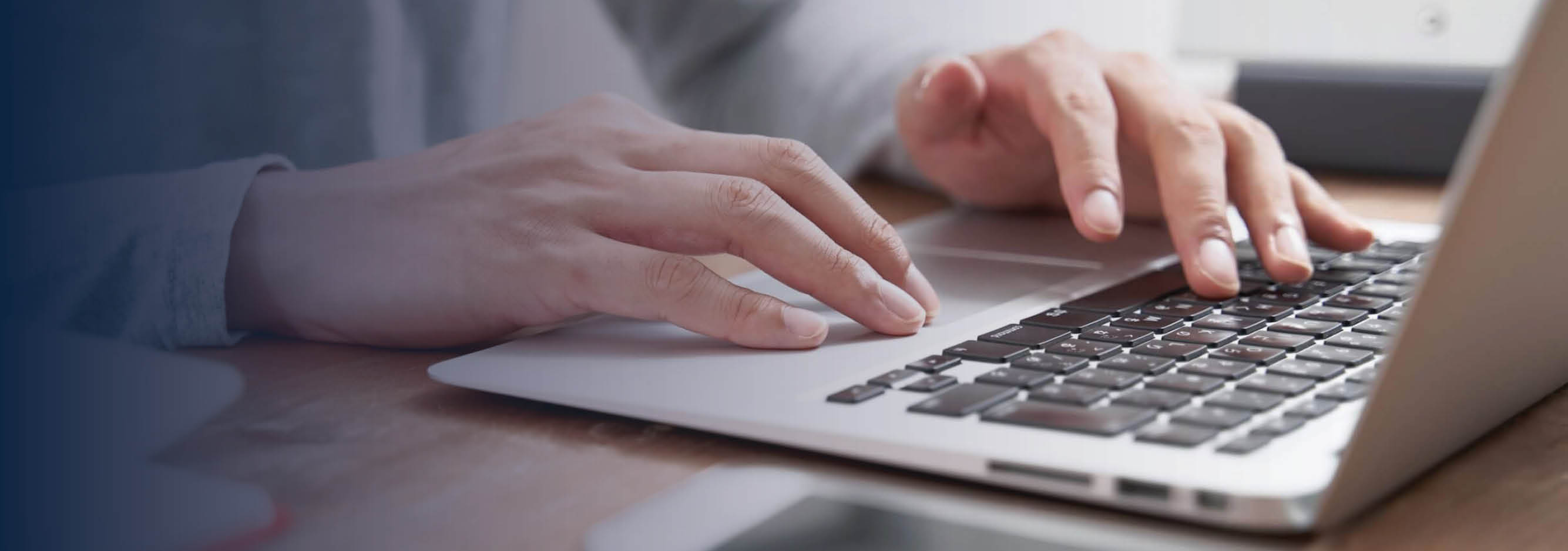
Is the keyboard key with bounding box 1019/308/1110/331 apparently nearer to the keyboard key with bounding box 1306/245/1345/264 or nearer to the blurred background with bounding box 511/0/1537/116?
the keyboard key with bounding box 1306/245/1345/264

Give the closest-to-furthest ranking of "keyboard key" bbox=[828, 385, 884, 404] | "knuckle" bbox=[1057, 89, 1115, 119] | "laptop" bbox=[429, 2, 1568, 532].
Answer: "laptop" bbox=[429, 2, 1568, 532]
"keyboard key" bbox=[828, 385, 884, 404]
"knuckle" bbox=[1057, 89, 1115, 119]

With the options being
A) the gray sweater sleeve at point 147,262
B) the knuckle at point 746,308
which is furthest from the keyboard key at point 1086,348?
the gray sweater sleeve at point 147,262

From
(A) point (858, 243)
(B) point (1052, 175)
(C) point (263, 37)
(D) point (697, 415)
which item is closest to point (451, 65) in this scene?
(C) point (263, 37)

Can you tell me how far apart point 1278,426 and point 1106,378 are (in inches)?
2.4

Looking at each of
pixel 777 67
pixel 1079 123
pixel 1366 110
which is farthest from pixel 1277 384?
pixel 777 67

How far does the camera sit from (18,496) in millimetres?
311

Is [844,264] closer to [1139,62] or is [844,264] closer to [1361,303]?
[1361,303]

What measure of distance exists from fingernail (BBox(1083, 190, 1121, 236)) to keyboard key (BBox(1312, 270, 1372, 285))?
0.31 feet

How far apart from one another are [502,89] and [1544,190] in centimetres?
100

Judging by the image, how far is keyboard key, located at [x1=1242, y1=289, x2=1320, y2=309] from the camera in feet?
1.71

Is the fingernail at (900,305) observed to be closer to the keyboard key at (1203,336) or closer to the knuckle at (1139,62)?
the keyboard key at (1203,336)

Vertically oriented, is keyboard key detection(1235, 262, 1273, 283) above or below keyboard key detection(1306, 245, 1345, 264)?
below

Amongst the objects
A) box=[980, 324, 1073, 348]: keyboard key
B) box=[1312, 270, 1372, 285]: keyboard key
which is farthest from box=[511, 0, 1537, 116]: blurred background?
box=[980, 324, 1073, 348]: keyboard key

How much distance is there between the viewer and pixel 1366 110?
102cm
